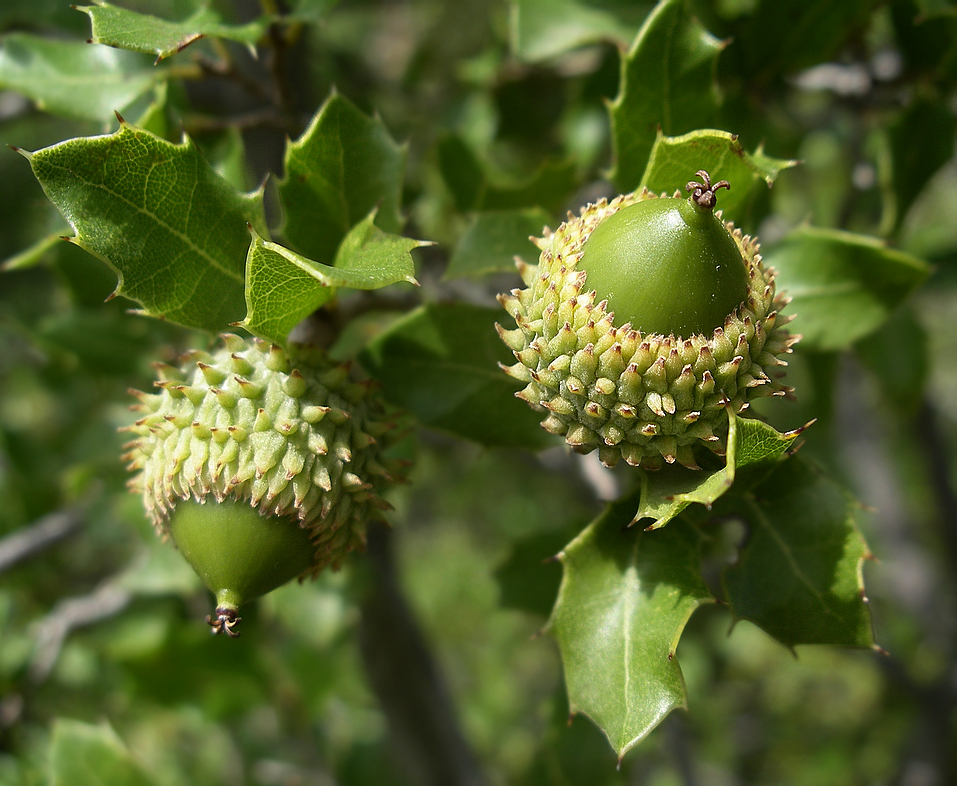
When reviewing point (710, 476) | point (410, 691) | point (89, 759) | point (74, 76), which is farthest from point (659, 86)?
point (89, 759)

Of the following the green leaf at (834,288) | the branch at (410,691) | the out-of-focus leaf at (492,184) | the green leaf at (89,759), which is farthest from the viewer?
the branch at (410,691)

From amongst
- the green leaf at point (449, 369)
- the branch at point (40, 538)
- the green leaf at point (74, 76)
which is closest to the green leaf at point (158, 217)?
the green leaf at point (449, 369)

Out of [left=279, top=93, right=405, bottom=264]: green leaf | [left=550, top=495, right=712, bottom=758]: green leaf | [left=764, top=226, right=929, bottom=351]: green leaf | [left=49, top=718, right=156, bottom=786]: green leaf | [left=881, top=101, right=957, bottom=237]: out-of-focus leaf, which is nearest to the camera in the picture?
[left=550, top=495, right=712, bottom=758]: green leaf

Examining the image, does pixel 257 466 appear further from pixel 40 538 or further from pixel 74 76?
pixel 40 538

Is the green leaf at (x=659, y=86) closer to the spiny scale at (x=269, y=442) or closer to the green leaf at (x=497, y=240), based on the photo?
the green leaf at (x=497, y=240)

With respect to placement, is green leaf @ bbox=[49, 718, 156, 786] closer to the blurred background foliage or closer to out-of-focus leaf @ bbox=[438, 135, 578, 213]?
the blurred background foliage

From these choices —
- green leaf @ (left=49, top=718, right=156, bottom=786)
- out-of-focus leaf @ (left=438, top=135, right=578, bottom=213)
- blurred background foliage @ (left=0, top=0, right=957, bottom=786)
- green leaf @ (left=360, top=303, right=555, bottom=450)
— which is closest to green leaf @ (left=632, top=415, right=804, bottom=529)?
green leaf @ (left=360, top=303, right=555, bottom=450)
